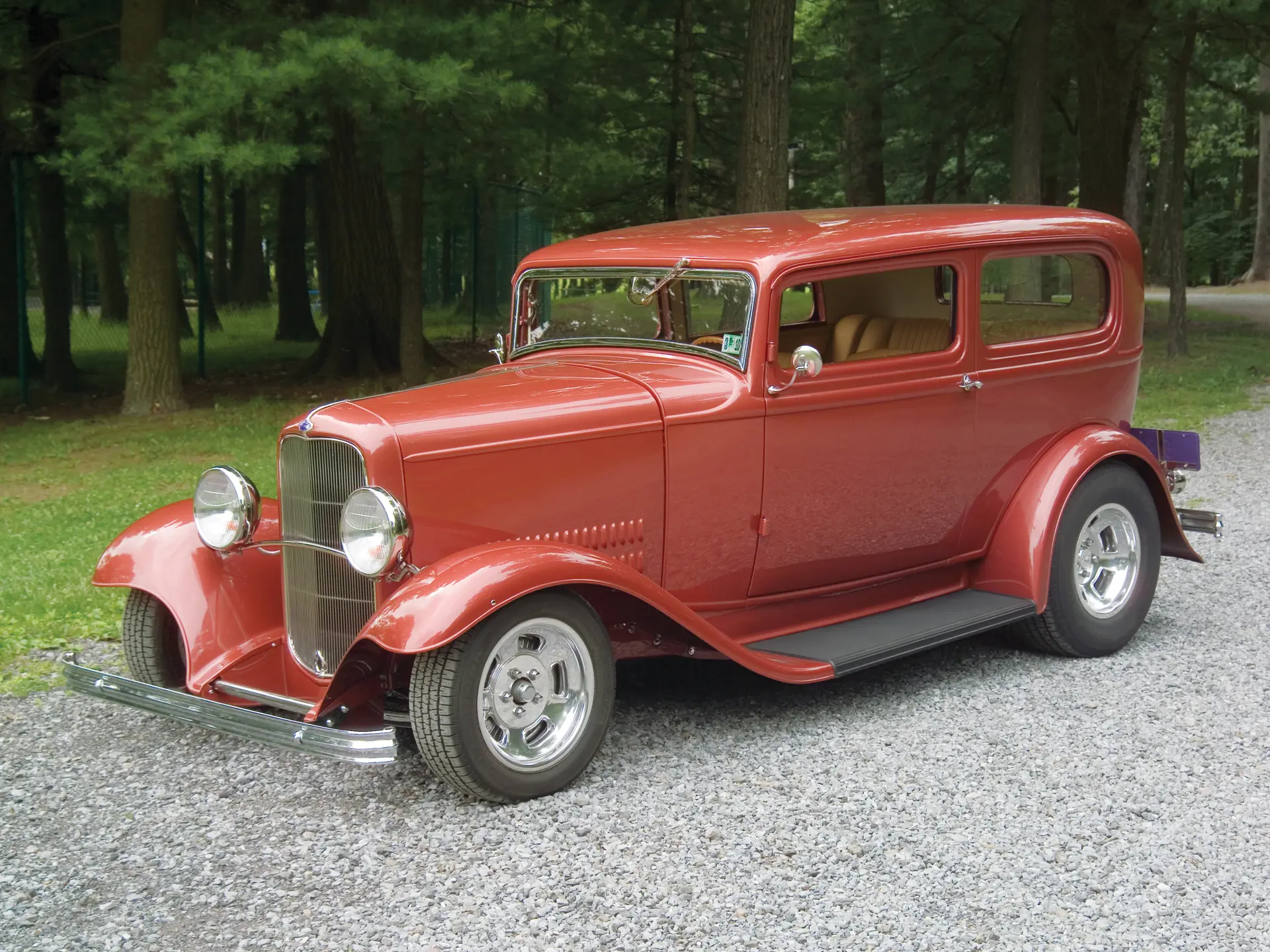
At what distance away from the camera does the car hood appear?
418cm

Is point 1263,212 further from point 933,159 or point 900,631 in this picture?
point 900,631

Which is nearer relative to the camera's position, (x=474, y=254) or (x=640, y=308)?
(x=640, y=308)

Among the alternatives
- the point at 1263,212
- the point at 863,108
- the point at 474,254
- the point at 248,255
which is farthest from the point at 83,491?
the point at 1263,212

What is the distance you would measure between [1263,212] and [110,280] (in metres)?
27.5

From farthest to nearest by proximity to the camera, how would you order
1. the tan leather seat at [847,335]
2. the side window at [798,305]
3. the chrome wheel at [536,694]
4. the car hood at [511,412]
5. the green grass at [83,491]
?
the green grass at [83,491], the tan leather seat at [847,335], the side window at [798,305], the car hood at [511,412], the chrome wheel at [536,694]

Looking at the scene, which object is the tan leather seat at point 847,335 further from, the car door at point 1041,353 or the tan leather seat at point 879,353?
the car door at point 1041,353

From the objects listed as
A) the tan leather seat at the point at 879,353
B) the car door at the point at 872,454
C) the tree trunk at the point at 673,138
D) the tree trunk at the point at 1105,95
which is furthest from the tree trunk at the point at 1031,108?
the car door at the point at 872,454

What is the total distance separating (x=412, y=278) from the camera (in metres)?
13.6

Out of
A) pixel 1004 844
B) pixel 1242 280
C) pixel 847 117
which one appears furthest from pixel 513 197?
pixel 1242 280

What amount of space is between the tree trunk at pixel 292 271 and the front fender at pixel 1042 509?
16.9 metres

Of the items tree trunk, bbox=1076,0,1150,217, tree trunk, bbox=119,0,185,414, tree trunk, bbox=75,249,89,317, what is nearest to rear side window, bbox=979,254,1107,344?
tree trunk, bbox=119,0,185,414

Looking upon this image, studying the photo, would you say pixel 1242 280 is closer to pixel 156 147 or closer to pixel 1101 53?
pixel 1101 53

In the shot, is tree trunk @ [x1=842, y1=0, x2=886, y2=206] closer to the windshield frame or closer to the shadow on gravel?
the windshield frame

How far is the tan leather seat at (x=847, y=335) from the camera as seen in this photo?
5598 mm
